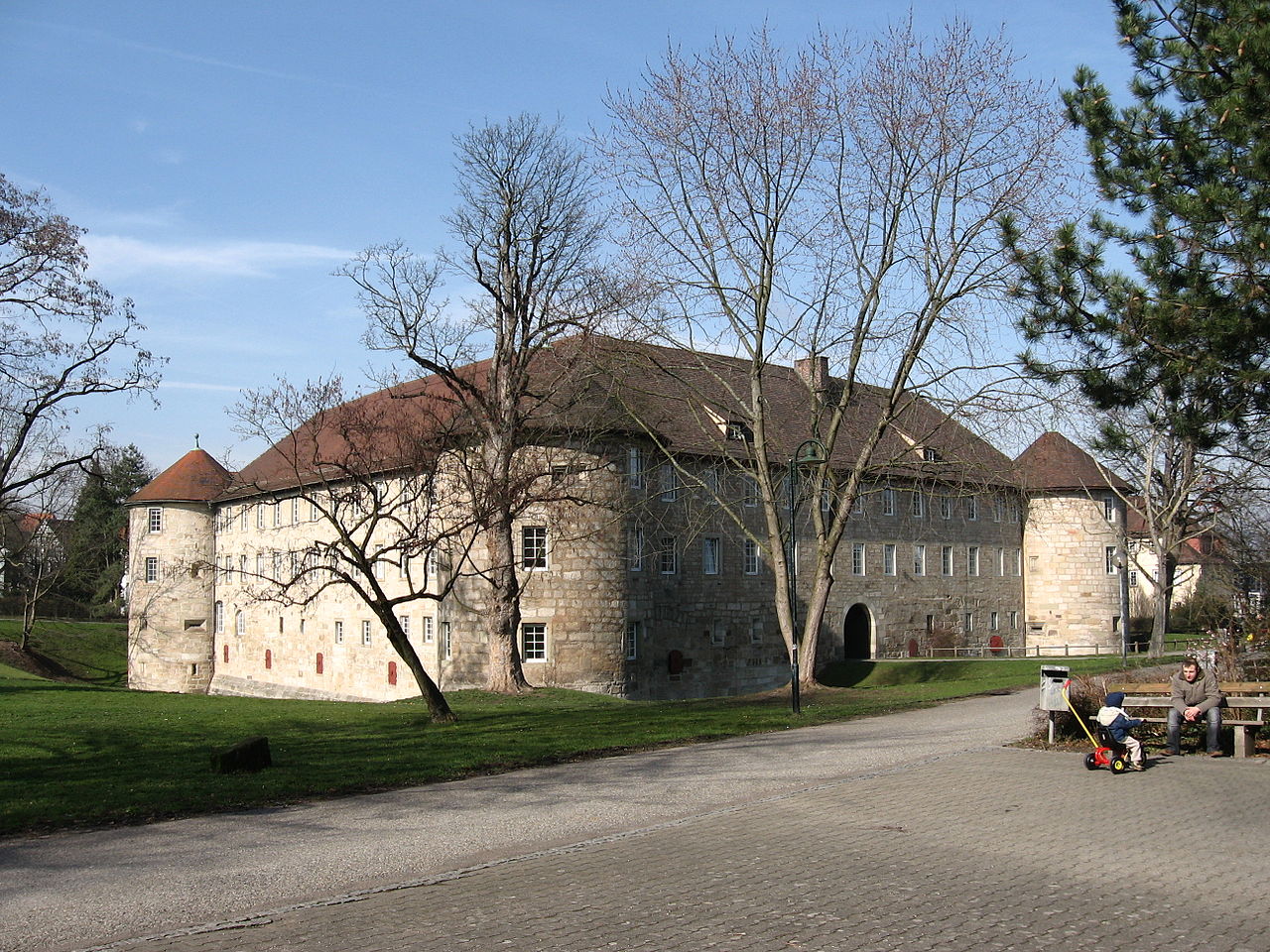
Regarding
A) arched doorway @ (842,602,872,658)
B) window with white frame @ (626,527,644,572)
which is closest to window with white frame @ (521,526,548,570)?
window with white frame @ (626,527,644,572)

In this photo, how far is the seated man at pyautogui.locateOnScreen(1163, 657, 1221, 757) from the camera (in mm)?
14523

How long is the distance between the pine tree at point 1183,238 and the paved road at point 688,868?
4309 millimetres

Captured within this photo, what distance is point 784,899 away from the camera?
25.7 feet

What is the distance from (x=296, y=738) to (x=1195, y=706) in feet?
40.1

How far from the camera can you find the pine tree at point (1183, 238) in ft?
36.3

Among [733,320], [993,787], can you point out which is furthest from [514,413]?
[993,787]

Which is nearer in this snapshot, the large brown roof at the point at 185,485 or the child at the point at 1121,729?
the child at the point at 1121,729

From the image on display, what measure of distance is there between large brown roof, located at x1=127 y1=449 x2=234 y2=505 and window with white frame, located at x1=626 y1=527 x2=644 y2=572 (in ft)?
84.3

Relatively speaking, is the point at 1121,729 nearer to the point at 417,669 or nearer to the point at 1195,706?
the point at 1195,706

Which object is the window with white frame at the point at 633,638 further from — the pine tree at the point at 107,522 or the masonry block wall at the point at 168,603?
the pine tree at the point at 107,522

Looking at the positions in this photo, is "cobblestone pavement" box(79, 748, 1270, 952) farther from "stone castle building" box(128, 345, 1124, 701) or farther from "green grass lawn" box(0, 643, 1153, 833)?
"stone castle building" box(128, 345, 1124, 701)

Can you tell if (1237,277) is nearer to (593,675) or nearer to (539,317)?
(539,317)

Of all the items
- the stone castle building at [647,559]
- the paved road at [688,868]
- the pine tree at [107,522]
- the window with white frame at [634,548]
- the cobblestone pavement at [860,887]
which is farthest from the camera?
the pine tree at [107,522]

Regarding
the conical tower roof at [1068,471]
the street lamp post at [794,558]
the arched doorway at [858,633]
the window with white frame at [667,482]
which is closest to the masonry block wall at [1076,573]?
the conical tower roof at [1068,471]
